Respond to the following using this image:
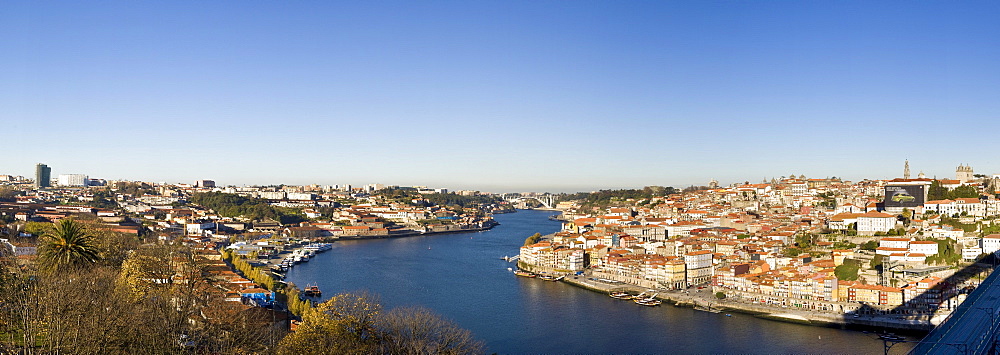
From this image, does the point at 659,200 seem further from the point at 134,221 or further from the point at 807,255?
the point at 134,221

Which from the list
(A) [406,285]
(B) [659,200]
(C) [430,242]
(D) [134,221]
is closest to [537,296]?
(A) [406,285]

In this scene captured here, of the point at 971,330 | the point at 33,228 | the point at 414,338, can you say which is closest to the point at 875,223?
the point at 971,330

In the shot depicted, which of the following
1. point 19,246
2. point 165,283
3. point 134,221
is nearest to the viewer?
point 165,283

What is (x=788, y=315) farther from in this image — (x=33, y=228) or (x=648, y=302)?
(x=33, y=228)

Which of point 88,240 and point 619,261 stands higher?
point 88,240

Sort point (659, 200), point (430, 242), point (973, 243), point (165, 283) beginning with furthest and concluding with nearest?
point (659, 200)
point (430, 242)
point (973, 243)
point (165, 283)

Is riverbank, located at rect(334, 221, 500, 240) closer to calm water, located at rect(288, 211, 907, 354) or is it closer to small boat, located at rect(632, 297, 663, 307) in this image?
calm water, located at rect(288, 211, 907, 354)
